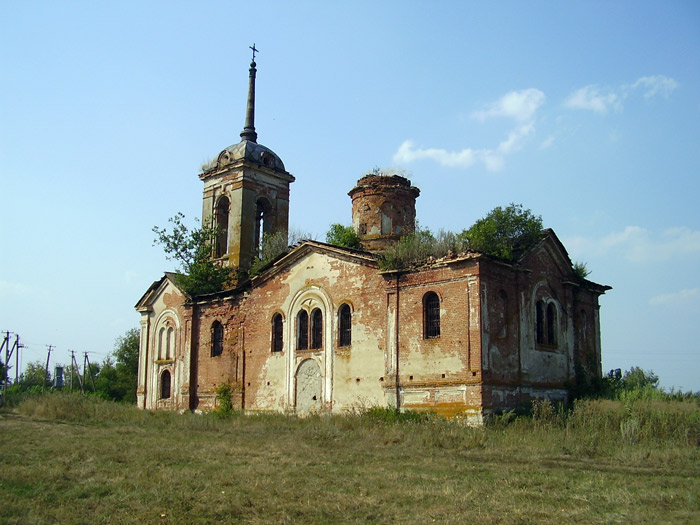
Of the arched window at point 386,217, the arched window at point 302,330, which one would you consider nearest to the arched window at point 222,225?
the arched window at point 302,330

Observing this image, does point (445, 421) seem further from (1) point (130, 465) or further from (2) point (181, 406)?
(2) point (181, 406)

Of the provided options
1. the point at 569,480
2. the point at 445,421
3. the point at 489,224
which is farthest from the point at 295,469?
the point at 489,224

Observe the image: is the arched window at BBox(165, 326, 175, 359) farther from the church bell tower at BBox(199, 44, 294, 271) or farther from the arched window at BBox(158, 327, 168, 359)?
the church bell tower at BBox(199, 44, 294, 271)

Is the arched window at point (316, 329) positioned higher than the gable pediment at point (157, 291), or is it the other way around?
the gable pediment at point (157, 291)

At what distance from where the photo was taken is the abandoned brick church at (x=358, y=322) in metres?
18.8

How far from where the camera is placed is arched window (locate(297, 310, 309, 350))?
23.3 meters

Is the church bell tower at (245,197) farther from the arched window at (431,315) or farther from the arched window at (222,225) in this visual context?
the arched window at (431,315)

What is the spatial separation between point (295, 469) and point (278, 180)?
2030 cm

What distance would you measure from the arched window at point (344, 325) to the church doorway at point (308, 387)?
1375 millimetres

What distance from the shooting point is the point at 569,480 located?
35.2 ft

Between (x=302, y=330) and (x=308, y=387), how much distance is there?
2.12 m

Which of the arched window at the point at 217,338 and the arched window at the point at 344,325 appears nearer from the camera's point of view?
the arched window at the point at 344,325

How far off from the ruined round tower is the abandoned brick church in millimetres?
48

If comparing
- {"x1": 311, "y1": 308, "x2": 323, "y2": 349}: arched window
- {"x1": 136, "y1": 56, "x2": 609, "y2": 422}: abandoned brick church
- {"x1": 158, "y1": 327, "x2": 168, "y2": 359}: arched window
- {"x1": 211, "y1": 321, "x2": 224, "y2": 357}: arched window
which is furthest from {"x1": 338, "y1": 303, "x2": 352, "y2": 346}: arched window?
{"x1": 158, "y1": 327, "x2": 168, "y2": 359}: arched window
